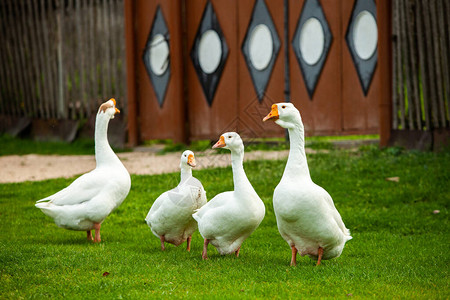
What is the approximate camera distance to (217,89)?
12766 mm

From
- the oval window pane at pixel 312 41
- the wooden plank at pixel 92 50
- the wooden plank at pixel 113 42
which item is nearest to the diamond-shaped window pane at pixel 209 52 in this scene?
the oval window pane at pixel 312 41

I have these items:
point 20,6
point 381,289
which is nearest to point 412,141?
point 381,289

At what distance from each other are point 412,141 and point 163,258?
19.4 ft

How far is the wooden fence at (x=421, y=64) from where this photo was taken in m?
9.60

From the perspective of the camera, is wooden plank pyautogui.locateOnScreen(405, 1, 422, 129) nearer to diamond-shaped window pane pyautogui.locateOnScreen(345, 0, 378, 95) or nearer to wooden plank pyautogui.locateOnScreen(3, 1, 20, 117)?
diamond-shaped window pane pyautogui.locateOnScreen(345, 0, 378, 95)

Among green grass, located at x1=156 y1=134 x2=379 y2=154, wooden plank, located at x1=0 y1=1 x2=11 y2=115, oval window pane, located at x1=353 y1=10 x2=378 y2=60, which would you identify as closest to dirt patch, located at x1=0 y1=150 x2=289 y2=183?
green grass, located at x1=156 y1=134 x2=379 y2=154

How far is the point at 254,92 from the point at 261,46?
2.95 ft

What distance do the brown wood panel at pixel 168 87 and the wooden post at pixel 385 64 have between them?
4.31 meters

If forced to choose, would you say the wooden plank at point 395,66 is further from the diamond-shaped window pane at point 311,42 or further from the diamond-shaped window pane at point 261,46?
the diamond-shaped window pane at point 261,46

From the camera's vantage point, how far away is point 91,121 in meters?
14.2

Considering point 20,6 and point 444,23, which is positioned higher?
point 20,6

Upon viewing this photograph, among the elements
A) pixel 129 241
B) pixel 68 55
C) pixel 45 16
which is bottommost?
pixel 129 241

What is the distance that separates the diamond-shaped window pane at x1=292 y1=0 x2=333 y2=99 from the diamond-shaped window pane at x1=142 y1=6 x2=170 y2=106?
2909 millimetres

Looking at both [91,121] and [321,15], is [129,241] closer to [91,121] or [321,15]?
[321,15]
